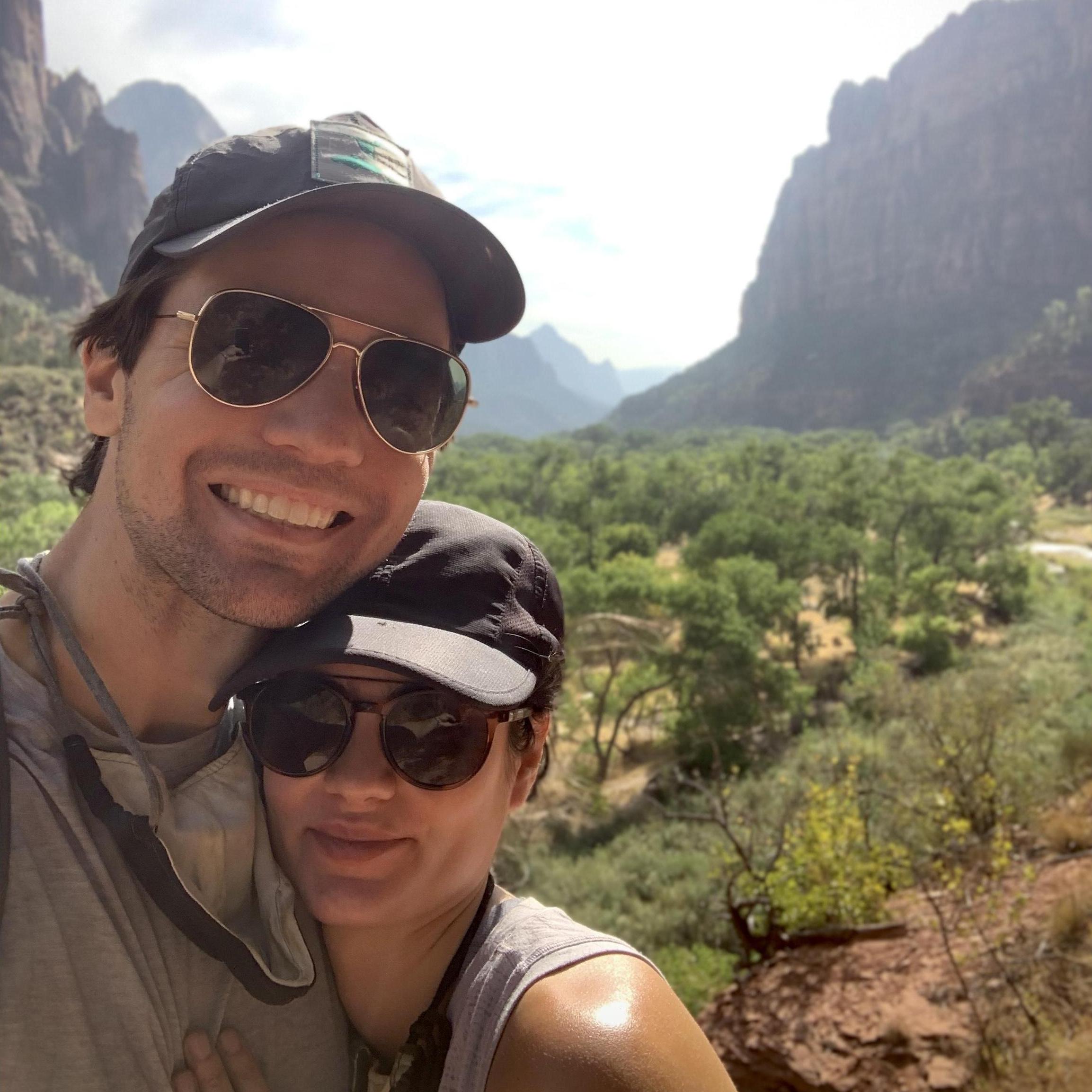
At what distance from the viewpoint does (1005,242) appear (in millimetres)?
98875

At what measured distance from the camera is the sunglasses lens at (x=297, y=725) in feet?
4.66

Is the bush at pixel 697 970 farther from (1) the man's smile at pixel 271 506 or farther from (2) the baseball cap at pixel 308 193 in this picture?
(2) the baseball cap at pixel 308 193

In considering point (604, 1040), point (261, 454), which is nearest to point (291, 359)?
point (261, 454)

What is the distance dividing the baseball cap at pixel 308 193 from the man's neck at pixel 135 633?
560 mm

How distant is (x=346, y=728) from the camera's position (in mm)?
1465

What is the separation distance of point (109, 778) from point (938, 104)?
143 meters

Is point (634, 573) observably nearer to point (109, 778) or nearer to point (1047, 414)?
point (109, 778)

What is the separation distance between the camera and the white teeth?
1.40 m

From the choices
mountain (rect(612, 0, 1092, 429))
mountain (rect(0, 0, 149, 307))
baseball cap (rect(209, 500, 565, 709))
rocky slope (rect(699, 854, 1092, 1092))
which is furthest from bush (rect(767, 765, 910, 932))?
mountain (rect(0, 0, 149, 307))

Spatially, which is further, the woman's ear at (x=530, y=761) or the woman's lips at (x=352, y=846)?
the woman's ear at (x=530, y=761)

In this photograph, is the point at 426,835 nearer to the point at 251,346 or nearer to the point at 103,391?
the point at 251,346

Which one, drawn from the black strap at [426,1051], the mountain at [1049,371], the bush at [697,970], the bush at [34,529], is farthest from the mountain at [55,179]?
the black strap at [426,1051]

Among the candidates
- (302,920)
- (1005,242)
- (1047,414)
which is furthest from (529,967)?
(1005,242)

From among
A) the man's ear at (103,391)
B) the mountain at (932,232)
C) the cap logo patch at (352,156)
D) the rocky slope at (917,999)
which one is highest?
the mountain at (932,232)
